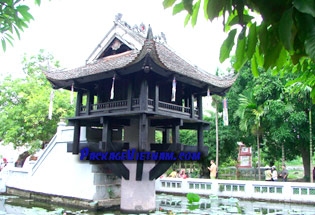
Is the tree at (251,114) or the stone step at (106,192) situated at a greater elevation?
the tree at (251,114)

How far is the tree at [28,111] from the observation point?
56.4 feet

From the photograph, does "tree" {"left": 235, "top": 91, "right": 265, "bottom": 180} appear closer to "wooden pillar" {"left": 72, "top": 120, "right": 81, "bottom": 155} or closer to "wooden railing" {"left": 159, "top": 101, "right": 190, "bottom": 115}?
"wooden railing" {"left": 159, "top": 101, "right": 190, "bottom": 115}

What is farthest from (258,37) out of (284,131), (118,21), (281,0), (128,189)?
(284,131)

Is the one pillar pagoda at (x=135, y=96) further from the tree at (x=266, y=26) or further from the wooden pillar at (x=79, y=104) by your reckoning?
the tree at (x=266, y=26)

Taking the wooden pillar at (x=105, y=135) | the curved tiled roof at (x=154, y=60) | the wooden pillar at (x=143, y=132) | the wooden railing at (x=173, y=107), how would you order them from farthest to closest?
the wooden railing at (x=173, y=107), the wooden pillar at (x=105, y=135), the wooden pillar at (x=143, y=132), the curved tiled roof at (x=154, y=60)

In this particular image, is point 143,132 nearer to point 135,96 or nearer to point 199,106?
point 135,96

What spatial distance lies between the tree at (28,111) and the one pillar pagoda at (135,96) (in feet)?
23.6

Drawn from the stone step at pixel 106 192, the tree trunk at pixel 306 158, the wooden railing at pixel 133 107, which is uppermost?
the wooden railing at pixel 133 107

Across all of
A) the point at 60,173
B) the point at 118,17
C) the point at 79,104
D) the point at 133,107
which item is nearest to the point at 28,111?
the point at 60,173

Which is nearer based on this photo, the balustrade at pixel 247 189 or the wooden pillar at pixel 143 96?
the wooden pillar at pixel 143 96

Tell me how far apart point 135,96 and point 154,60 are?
1.67 m

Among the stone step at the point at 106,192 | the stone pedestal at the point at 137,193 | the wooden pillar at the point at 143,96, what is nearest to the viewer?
the wooden pillar at the point at 143,96

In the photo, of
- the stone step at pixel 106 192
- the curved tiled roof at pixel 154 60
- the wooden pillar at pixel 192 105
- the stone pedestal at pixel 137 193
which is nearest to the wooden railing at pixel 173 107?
the wooden pillar at pixel 192 105

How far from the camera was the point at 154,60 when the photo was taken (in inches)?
322
